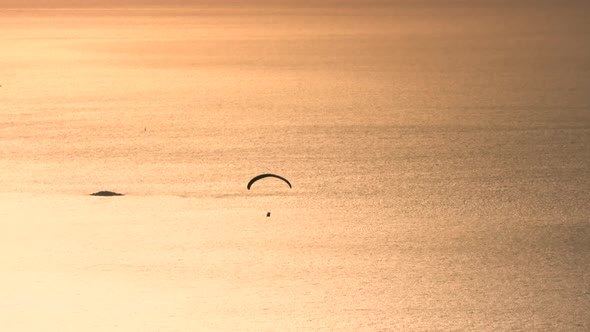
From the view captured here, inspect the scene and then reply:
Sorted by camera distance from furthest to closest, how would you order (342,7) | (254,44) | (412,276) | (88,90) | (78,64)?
(342,7) → (254,44) → (78,64) → (88,90) → (412,276)

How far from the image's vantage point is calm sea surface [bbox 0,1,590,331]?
3941mm

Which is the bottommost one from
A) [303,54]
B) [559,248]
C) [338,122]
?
[559,248]

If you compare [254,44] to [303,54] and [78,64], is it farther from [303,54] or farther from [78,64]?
[78,64]

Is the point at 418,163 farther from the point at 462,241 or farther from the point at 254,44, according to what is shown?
the point at 254,44

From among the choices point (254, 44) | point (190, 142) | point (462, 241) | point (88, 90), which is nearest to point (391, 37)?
point (254, 44)

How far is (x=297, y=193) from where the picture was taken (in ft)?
18.6

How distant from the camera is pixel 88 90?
377 inches

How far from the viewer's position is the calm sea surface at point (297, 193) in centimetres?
394

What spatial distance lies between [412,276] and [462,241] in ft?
1.90

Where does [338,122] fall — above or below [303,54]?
below

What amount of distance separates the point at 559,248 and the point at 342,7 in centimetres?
1676

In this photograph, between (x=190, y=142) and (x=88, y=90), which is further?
(x=88, y=90)

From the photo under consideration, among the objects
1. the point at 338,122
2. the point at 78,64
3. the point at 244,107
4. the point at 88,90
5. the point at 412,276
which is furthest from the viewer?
the point at 78,64

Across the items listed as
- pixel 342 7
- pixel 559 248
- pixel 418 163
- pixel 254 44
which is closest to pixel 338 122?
pixel 418 163
